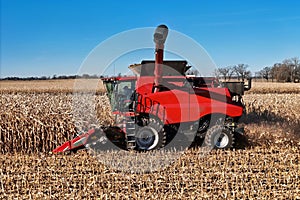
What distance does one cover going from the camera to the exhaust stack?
22.2 feet

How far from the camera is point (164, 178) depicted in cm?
553

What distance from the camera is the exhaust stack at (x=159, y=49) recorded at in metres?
6.77

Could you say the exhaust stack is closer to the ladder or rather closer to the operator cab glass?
the operator cab glass

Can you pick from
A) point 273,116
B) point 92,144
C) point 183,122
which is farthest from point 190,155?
point 273,116

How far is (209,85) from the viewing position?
7.80 m

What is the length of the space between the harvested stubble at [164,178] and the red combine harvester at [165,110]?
654 millimetres

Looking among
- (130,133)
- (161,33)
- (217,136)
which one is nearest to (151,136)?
(130,133)

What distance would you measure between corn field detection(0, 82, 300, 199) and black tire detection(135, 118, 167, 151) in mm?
663

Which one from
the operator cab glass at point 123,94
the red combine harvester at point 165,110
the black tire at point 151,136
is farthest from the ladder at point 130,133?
the operator cab glass at point 123,94

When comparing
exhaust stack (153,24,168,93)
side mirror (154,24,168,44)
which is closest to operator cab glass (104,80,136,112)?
exhaust stack (153,24,168,93)

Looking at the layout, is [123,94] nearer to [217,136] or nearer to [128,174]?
[128,174]

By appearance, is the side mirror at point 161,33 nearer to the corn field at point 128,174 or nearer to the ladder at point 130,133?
the ladder at point 130,133

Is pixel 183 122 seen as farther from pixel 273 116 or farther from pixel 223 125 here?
pixel 273 116

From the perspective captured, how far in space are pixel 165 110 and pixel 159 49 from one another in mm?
1334
